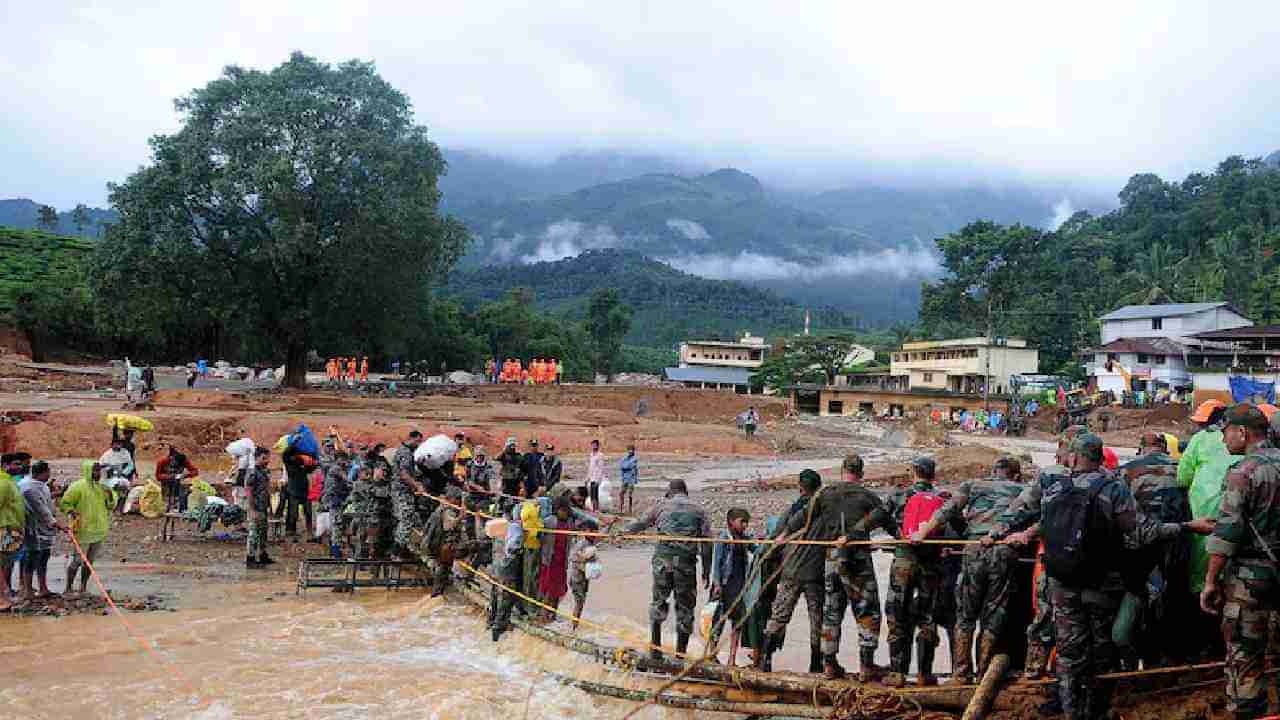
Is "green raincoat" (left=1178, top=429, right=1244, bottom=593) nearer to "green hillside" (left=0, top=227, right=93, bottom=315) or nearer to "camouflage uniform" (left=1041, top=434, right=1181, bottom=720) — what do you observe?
"camouflage uniform" (left=1041, top=434, right=1181, bottom=720)

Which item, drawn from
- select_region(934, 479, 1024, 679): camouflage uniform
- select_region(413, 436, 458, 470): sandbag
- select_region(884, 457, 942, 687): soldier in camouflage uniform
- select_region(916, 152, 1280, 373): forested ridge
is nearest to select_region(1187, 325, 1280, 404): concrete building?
select_region(916, 152, 1280, 373): forested ridge

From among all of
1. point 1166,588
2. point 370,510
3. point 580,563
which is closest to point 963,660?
point 1166,588

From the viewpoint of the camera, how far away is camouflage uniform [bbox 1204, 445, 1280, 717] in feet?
19.1

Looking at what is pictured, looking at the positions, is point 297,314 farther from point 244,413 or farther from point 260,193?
point 244,413

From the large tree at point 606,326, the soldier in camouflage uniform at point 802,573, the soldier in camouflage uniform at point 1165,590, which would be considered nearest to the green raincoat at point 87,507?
the soldier in camouflage uniform at point 802,573

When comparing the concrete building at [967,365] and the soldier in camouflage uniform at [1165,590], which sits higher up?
the concrete building at [967,365]

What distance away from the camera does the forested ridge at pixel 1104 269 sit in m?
77.9

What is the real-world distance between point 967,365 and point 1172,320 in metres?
14.4

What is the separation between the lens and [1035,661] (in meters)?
7.02

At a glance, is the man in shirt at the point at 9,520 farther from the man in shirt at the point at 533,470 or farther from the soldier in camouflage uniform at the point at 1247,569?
the soldier in camouflage uniform at the point at 1247,569

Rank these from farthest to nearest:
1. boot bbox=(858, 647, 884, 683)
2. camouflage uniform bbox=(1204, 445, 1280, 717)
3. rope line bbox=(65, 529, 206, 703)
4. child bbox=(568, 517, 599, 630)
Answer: child bbox=(568, 517, 599, 630) < rope line bbox=(65, 529, 206, 703) < boot bbox=(858, 647, 884, 683) < camouflage uniform bbox=(1204, 445, 1280, 717)

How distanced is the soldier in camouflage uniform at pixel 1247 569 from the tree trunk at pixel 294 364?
1788 inches

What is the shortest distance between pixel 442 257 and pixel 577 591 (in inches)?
1508

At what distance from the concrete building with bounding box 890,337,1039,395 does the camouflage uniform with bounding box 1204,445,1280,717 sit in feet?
207
